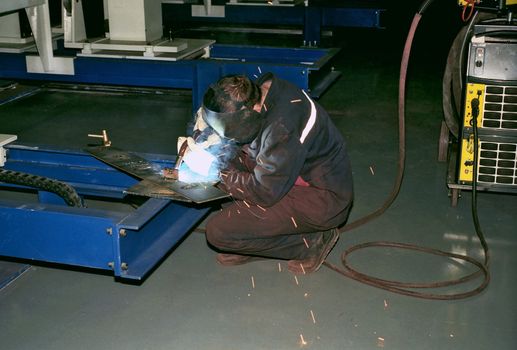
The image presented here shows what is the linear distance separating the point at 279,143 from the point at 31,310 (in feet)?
4.84

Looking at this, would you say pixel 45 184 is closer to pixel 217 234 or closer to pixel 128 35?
pixel 217 234

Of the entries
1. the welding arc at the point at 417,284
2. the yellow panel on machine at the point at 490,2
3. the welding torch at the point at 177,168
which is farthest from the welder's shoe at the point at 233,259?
the yellow panel on machine at the point at 490,2

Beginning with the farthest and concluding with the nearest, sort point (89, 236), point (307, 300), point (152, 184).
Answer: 1. point (152, 184)
2. point (307, 300)
3. point (89, 236)

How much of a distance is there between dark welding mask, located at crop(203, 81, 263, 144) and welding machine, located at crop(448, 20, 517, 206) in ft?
5.50

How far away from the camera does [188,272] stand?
3.69m

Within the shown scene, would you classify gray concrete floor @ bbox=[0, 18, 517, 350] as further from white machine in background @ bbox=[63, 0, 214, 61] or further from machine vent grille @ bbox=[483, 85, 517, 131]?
white machine in background @ bbox=[63, 0, 214, 61]

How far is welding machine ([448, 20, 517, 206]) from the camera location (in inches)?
159

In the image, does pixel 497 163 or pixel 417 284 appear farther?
pixel 497 163

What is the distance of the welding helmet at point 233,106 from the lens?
3074 mm

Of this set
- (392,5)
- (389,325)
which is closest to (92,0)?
(389,325)

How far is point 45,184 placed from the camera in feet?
12.1

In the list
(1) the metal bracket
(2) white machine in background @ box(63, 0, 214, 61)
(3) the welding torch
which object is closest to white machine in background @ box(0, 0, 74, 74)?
(2) white machine in background @ box(63, 0, 214, 61)

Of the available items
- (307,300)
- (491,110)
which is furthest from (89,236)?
(491,110)

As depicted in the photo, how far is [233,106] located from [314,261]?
109 centimetres
